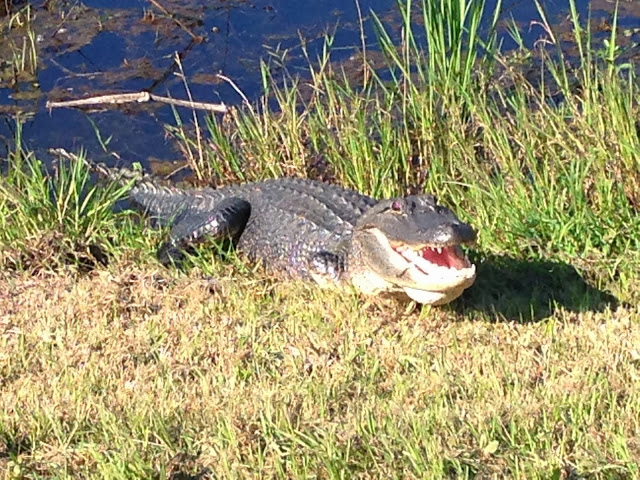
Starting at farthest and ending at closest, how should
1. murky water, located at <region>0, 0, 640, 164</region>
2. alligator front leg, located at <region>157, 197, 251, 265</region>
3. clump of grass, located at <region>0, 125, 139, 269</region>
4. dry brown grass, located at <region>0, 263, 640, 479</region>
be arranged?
1. murky water, located at <region>0, 0, 640, 164</region>
2. alligator front leg, located at <region>157, 197, 251, 265</region>
3. clump of grass, located at <region>0, 125, 139, 269</region>
4. dry brown grass, located at <region>0, 263, 640, 479</region>

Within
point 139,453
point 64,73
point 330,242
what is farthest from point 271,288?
point 64,73

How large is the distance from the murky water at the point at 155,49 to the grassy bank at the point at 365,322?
133 centimetres

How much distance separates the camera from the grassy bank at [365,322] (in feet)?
12.2

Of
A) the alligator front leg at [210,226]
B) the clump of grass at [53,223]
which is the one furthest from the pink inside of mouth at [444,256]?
the clump of grass at [53,223]

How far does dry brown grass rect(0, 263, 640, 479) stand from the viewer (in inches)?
144

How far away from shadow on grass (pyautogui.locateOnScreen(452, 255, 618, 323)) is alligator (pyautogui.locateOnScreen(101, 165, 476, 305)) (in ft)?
0.86

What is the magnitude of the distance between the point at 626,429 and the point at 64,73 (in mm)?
6500

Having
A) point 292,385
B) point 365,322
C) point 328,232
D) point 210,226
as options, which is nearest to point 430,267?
point 365,322

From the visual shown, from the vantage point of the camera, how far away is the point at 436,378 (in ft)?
13.9

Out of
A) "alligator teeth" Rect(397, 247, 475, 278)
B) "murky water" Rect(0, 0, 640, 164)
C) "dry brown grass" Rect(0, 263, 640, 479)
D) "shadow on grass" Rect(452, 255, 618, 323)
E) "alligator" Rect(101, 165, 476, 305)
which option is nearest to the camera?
"dry brown grass" Rect(0, 263, 640, 479)

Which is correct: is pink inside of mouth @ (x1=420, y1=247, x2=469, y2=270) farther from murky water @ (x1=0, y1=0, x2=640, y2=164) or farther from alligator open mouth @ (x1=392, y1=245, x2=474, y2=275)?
murky water @ (x1=0, y1=0, x2=640, y2=164)

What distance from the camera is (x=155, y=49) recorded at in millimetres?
9562

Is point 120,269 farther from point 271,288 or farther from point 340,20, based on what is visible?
point 340,20

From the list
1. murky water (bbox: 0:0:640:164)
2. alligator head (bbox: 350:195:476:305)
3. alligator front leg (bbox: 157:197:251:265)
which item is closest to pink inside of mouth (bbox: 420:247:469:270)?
alligator head (bbox: 350:195:476:305)
